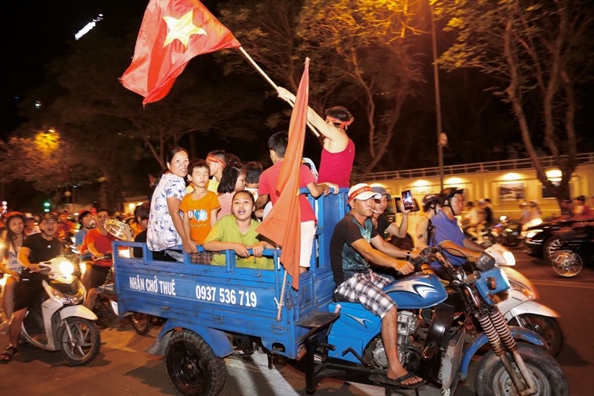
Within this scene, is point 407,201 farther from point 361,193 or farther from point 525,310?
point 525,310

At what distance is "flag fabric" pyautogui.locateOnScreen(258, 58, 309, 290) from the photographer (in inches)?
140

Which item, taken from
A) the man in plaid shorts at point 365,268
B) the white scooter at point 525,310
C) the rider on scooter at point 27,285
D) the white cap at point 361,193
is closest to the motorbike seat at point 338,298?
the man in plaid shorts at point 365,268

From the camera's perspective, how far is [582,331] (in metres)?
5.82

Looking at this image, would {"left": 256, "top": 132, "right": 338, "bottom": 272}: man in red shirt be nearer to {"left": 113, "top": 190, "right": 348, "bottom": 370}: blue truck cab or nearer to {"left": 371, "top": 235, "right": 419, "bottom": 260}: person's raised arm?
{"left": 113, "top": 190, "right": 348, "bottom": 370}: blue truck cab

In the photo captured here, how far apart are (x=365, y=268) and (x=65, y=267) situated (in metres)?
3.87

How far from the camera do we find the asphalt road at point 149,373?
4578mm

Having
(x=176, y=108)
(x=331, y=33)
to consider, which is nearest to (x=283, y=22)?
(x=331, y=33)

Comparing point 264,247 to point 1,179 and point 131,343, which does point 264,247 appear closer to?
point 131,343

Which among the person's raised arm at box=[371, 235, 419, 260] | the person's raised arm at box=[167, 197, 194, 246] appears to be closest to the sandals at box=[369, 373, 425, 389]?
the person's raised arm at box=[371, 235, 419, 260]

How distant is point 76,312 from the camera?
18.4 feet

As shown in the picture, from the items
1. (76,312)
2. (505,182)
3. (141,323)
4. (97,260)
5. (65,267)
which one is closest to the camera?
(76,312)

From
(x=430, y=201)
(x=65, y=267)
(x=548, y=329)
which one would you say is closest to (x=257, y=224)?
(x=430, y=201)

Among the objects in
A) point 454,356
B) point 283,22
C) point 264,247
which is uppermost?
point 283,22

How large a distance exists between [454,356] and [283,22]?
14.4m
